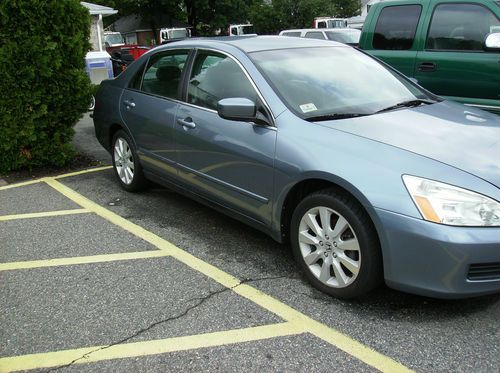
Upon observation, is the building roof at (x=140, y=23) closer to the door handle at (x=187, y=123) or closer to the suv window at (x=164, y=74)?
the suv window at (x=164, y=74)

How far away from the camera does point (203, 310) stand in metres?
3.20

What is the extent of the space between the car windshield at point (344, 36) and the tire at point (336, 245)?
519 inches

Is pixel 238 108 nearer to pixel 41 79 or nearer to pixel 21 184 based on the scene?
pixel 41 79

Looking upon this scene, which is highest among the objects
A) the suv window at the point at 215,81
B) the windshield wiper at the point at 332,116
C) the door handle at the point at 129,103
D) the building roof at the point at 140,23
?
the building roof at the point at 140,23

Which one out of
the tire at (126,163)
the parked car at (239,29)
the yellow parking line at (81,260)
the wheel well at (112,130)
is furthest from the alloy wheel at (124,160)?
Result: the parked car at (239,29)

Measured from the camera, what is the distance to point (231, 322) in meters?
3.06

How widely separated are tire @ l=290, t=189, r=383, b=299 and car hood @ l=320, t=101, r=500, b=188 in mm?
489

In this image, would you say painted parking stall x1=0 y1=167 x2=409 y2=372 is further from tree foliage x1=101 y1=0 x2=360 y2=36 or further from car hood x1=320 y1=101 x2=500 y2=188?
tree foliage x1=101 y1=0 x2=360 y2=36

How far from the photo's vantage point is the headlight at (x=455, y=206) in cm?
270

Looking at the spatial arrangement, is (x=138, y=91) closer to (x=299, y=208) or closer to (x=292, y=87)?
(x=292, y=87)

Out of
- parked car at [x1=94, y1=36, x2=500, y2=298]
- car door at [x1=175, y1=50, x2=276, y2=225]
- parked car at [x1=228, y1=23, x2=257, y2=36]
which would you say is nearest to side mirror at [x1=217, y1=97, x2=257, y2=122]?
parked car at [x1=94, y1=36, x2=500, y2=298]

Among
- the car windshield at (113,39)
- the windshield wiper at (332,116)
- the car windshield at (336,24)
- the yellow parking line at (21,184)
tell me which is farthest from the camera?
the car windshield at (113,39)

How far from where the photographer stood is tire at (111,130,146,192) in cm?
527

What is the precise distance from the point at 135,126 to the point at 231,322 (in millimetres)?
2615
